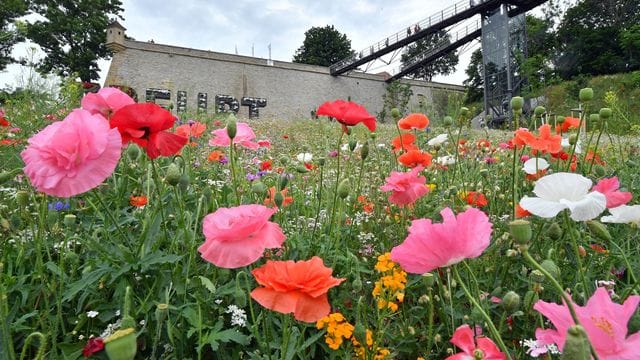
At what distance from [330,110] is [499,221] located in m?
0.63

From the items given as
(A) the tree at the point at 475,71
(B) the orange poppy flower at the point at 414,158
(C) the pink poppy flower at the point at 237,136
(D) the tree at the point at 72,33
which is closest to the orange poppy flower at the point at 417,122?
(B) the orange poppy flower at the point at 414,158

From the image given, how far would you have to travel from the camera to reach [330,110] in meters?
1.12

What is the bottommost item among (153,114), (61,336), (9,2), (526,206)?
(61,336)

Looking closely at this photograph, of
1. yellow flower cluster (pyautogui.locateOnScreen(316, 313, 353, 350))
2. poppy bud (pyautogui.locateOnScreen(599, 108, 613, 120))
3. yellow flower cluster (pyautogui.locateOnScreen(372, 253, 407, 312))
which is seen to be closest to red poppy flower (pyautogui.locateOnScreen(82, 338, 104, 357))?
yellow flower cluster (pyautogui.locateOnScreen(316, 313, 353, 350))

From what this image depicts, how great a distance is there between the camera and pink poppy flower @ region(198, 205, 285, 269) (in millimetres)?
587

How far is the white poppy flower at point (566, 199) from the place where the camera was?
619 millimetres

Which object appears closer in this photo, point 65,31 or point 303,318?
point 303,318

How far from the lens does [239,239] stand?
1.99ft

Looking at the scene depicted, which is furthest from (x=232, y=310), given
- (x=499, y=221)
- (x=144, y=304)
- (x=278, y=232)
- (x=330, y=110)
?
(x=499, y=221)

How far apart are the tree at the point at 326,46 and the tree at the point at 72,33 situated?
1669 cm

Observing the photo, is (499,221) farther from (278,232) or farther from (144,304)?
(144,304)

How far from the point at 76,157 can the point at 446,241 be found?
55cm

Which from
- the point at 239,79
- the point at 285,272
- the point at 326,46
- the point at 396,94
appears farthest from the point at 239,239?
the point at 326,46

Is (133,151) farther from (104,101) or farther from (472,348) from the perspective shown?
(472,348)
